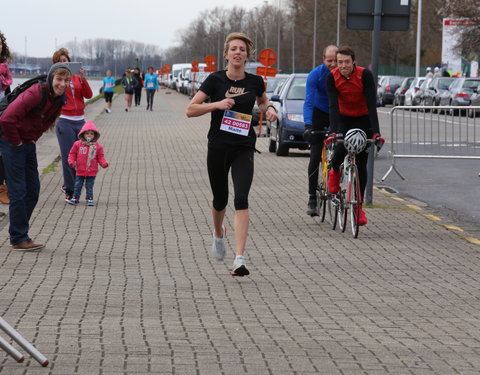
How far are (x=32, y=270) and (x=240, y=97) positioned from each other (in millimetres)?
1987

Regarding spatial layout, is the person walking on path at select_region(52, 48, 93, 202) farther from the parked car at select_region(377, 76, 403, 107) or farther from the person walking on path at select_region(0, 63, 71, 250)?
the parked car at select_region(377, 76, 403, 107)

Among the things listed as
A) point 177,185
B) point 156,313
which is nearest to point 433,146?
point 177,185

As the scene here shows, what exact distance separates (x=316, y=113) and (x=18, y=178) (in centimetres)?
368

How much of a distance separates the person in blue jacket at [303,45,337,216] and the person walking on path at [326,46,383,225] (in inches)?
30.1

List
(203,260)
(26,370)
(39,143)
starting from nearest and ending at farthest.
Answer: (26,370), (203,260), (39,143)

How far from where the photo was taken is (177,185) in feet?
51.2

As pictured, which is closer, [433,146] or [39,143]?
[433,146]

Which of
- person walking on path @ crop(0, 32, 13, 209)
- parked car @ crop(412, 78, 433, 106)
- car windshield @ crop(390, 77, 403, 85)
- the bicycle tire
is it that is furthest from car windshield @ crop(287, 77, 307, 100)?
car windshield @ crop(390, 77, 403, 85)

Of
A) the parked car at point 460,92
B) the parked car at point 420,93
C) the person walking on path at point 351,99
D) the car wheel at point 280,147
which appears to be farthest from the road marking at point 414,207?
the parked car at point 420,93

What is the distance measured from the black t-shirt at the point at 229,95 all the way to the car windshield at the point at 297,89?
13.7 metres

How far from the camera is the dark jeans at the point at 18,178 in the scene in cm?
947

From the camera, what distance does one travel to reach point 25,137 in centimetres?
945

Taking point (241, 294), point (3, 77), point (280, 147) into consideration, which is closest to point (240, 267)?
point (241, 294)

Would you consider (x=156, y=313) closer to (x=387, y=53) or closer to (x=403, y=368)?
(x=403, y=368)
